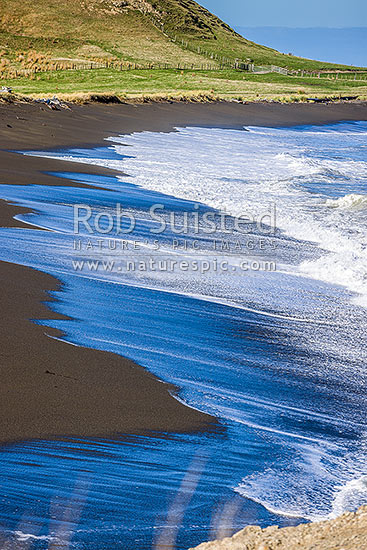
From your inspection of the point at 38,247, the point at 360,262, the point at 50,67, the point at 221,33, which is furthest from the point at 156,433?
the point at 221,33

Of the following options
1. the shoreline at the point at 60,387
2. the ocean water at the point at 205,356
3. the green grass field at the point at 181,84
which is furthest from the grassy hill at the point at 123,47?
the shoreline at the point at 60,387

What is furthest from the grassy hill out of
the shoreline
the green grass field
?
the shoreline

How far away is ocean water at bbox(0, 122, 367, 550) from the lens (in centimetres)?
430

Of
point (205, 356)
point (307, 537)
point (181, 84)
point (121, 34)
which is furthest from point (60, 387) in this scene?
point (121, 34)

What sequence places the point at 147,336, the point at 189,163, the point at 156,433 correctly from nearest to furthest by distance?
the point at 156,433, the point at 147,336, the point at 189,163

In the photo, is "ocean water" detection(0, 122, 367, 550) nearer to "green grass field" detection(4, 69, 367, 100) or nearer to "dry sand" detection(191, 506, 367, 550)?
"dry sand" detection(191, 506, 367, 550)

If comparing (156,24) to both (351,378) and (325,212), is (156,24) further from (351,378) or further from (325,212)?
(351,378)

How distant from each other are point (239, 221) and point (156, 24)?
94405mm

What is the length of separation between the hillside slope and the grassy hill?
117 millimetres

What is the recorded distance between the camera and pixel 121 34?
94.4m

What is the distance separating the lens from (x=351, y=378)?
21.8ft

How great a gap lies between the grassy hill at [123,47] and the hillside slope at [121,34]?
0.38 ft

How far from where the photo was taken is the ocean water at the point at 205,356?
14.1 feet

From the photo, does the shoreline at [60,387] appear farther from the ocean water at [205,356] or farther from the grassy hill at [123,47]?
the grassy hill at [123,47]
